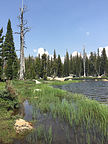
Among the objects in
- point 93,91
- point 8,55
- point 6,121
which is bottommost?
point 93,91

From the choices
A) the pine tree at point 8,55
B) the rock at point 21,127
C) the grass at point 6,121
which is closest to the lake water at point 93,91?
the rock at point 21,127

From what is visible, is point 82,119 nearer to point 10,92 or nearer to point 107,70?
point 10,92

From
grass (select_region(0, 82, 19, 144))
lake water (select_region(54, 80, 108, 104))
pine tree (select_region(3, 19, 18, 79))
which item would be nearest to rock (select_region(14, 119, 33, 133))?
grass (select_region(0, 82, 19, 144))

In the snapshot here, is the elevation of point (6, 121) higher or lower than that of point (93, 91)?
higher

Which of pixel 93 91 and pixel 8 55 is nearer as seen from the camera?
pixel 93 91

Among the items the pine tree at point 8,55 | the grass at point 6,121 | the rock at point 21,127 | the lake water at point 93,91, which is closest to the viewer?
the grass at point 6,121

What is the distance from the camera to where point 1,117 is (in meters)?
5.45

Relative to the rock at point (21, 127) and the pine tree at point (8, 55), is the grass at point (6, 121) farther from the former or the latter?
the pine tree at point (8, 55)

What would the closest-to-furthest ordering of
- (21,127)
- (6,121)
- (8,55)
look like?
(21,127), (6,121), (8,55)

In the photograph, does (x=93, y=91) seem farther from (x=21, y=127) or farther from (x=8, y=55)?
(x=8, y=55)

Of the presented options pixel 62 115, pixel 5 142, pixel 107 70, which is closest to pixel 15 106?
pixel 62 115

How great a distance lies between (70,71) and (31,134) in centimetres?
7627

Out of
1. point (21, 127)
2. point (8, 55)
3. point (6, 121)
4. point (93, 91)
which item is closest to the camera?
point (21, 127)

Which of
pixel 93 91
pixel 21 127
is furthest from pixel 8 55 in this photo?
pixel 21 127
